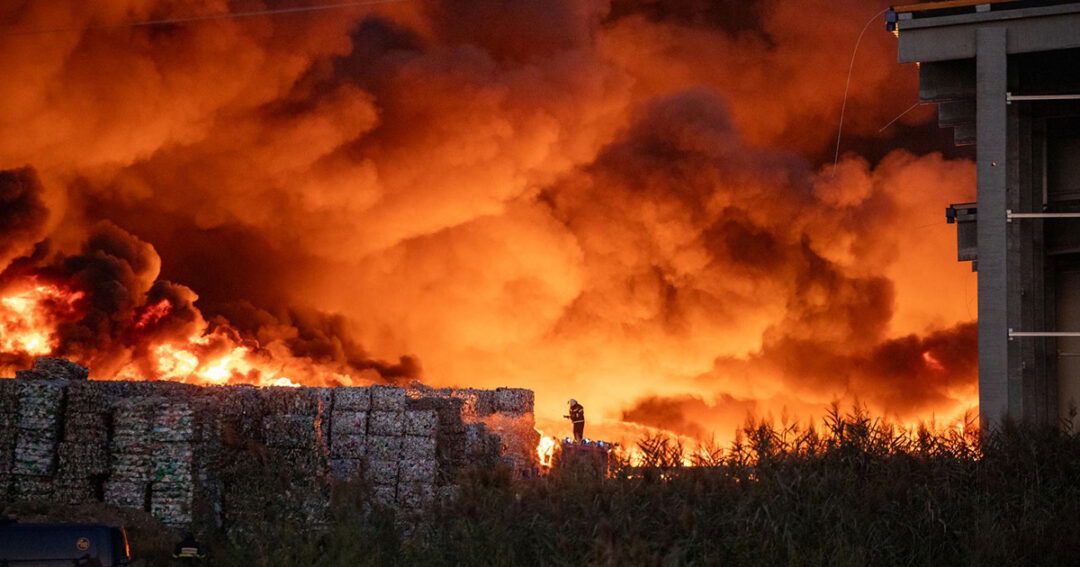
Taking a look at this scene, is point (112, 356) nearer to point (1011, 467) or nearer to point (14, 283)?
point (14, 283)

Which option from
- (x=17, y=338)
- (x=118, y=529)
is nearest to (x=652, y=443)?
(x=118, y=529)

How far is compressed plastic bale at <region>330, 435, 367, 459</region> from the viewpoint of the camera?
21.1m

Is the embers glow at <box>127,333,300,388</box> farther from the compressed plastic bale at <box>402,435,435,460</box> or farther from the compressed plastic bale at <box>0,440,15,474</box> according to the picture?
the compressed plastic bale at <box>0,440,15,474</box>

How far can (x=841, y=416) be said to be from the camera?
14.5 meters

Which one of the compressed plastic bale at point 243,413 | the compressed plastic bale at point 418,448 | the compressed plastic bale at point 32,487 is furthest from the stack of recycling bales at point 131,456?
the compressed plastic bale at point 418,448

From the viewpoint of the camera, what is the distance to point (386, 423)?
2117 cm

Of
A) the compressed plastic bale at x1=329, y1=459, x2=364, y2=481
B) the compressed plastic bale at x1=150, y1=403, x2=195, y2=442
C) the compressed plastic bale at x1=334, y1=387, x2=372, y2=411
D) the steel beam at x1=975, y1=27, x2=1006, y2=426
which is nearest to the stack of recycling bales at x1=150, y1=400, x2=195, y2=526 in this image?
the compressed plastic bale at x1=150, y1=403, x2=195, y2=442

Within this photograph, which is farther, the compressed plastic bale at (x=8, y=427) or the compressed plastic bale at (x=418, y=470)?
the compressed plastic bale at (x=418, y=470)

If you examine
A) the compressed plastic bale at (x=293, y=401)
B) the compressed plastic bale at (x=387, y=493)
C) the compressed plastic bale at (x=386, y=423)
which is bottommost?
the compressed plastic bale at (x=387, y=493)

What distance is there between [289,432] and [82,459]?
339cm

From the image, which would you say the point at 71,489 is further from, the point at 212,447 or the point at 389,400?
the point at 389,400

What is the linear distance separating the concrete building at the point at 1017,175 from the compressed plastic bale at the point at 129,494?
1233 centimetres

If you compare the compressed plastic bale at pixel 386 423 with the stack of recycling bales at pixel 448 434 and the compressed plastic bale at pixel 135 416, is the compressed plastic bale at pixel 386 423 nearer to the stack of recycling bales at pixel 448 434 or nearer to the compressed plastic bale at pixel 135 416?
the stack of recycling bales at pixel 448 434

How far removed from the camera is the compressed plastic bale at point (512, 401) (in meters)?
29.9
